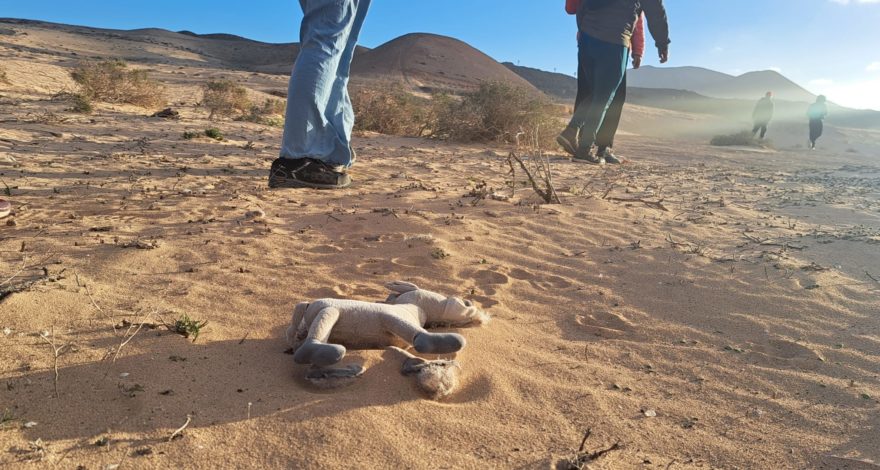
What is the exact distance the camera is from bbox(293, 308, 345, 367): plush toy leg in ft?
4.73

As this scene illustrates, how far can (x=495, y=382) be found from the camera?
1.57m

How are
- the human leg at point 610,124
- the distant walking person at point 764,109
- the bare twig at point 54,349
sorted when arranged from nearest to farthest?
1. the bare twig at point 54,349
2. the human leg at point 610,124
3. the distant walking person at point 764,109

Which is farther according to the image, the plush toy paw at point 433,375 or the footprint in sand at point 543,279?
the footprint in sand at point 543,279

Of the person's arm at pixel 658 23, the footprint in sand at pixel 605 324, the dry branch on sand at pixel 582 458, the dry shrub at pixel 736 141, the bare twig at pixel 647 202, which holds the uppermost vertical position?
the person's arm at pixel 658 23

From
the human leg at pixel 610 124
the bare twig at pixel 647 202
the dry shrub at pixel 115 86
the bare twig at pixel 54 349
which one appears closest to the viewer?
the bare twig at pixel 54 349

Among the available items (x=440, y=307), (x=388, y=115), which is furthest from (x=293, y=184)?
(x=388, y=115)

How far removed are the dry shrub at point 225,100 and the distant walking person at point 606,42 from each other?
4706 millimetres

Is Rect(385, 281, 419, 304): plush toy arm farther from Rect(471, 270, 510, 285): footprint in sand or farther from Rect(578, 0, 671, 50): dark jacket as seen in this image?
Rect(578, 0, 671, 50): dark jacket

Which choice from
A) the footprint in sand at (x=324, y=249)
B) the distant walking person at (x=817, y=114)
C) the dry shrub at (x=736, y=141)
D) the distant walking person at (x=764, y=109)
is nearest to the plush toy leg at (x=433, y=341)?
the footprint in sand at (x=324, y=249)

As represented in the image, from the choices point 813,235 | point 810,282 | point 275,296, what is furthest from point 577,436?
point 813,235

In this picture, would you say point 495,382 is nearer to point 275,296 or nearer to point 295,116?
point 275,296

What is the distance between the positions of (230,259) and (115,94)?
618 cm

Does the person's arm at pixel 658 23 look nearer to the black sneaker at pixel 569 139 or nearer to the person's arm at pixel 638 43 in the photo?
the person's arm at pixel 638 43

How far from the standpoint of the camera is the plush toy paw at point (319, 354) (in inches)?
56.7
